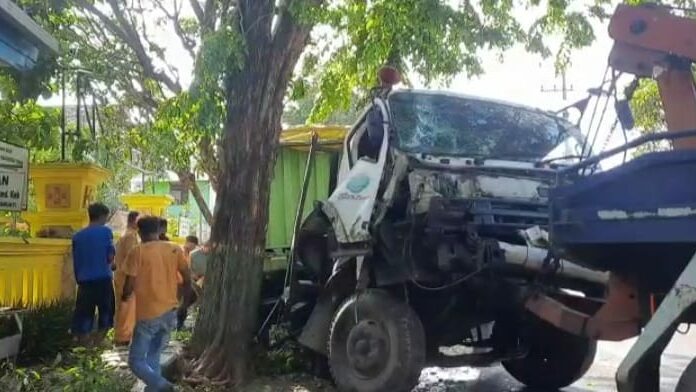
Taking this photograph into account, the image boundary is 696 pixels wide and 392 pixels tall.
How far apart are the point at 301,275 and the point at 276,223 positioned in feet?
5.92

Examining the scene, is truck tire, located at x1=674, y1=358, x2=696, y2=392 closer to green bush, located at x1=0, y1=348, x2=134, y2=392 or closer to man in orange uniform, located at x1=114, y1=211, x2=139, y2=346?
green bush, located at x1=0, y1=348, x2=134, y2=392

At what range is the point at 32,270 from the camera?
8.93 metres

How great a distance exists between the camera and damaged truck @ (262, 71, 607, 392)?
6086 mm

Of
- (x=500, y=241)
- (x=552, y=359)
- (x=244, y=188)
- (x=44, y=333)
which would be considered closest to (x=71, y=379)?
(x=44, y=333)

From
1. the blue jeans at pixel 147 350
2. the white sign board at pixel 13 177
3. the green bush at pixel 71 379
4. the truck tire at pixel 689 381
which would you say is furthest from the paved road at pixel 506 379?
the white sign board at pixel 13 177

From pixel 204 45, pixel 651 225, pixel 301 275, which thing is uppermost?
pixel 204 45

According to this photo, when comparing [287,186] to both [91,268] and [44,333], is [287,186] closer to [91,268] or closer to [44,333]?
[91,268]

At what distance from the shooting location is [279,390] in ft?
23.9

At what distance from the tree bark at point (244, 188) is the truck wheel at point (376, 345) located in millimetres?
1027

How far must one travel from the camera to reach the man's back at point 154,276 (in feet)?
21.2

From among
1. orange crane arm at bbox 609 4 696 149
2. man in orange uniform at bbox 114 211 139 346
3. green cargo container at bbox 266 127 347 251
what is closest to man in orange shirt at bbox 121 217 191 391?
man in orange uniform at bbox 114 211 139 346

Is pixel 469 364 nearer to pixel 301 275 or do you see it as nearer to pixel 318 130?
pixel 301 275

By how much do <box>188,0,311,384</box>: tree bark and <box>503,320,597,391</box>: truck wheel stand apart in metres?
2.58

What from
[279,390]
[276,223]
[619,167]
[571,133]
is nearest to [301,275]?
[279,390]
